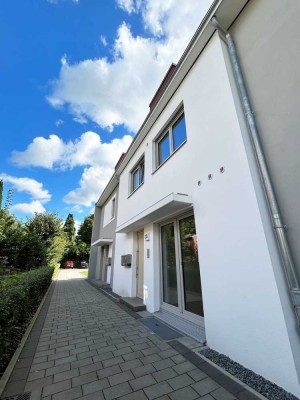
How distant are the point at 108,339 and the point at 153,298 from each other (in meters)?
2.01

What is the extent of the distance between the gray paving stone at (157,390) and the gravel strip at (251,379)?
37.5 inches

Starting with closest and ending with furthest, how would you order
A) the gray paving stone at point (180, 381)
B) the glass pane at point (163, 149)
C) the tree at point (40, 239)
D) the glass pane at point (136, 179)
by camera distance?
the gray paving stone at point (180, 381) < the glass pane at point (163, 149) < the glass pane at point (136, 179) < the tree at point (40, 239)

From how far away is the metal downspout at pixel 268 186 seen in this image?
237cm

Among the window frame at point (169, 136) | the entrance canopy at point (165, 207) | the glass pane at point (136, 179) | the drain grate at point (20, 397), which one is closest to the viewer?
the drain grate at point (20, 397)

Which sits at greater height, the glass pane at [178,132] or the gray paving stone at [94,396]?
the glass pane at [178,132]

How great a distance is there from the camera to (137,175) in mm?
8953

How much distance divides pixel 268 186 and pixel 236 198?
1.64ft

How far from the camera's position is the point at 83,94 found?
7.68 meters

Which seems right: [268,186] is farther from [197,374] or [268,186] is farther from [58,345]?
Answer: [58,345]

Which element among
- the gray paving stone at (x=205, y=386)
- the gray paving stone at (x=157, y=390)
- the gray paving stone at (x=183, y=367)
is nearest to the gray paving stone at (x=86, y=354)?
the gray paving stone at (x=157, y=390)

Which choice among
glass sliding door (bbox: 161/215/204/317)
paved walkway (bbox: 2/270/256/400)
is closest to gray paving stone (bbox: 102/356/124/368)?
paved walkway (bbox: 2/270/256/400)

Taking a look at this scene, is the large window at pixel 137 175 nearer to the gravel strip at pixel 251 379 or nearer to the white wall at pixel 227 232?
the white wall at pixel 227 232

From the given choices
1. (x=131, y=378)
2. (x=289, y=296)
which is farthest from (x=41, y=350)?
(x=289, y=296)

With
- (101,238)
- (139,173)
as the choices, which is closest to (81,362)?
(139,173)
